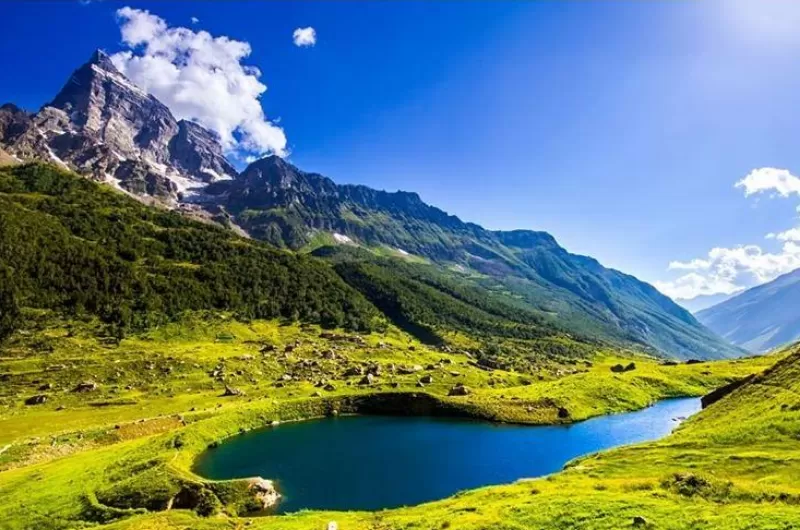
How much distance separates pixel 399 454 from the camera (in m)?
94.5

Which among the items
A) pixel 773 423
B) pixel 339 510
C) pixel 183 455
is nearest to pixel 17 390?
pixel 183 455

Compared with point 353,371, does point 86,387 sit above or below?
below

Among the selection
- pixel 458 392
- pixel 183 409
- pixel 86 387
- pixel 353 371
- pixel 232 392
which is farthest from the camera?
pixel 353 371

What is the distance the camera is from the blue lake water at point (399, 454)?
243 feet

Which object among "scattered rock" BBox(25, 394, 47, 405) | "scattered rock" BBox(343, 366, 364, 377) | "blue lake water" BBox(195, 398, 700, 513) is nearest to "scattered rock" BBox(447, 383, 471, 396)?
"blue lake water" BBox(195, 398, 700, 513)

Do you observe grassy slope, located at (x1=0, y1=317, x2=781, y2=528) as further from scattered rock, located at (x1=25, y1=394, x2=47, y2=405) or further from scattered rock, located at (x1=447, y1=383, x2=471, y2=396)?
scattered rock, located at (x1=447, y1=383, x2=471, y2=396)

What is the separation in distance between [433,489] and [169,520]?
35.9 meters

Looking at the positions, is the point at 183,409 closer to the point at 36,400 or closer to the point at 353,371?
the point at 36,400

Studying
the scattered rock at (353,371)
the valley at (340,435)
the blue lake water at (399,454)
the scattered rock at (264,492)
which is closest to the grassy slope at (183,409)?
the valley at (340,435)

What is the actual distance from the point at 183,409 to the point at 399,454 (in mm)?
56596

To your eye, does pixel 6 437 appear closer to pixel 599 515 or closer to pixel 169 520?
pixel 169 520

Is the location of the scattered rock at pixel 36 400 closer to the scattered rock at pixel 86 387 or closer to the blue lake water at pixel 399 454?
the scattered rock at pixel 86 387

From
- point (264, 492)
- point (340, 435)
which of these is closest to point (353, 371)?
point (340, 435)

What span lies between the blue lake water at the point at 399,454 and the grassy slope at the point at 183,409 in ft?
22.6
